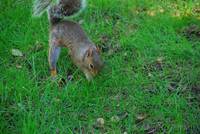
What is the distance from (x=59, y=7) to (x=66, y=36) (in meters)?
0.27

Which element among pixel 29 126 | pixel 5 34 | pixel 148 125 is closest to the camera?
pixel 29 126

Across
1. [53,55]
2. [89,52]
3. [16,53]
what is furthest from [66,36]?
[16,53]

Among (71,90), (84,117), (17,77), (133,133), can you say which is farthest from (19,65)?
(133,133)

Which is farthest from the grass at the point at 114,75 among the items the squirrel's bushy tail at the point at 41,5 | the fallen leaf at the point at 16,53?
the squirrel's bushy tail at the point at 41,5

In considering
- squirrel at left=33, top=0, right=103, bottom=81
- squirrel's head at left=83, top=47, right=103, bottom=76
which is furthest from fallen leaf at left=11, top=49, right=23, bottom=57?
squirrel's head at left=83, top=47, right=103, bottom=76

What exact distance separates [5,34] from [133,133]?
1828mm

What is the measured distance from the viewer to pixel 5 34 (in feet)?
15.6

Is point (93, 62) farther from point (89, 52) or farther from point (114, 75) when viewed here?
point (114, 75)

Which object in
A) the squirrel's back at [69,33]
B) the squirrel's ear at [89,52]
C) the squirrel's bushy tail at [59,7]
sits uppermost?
the squirrel's bushy tail at [59,7]

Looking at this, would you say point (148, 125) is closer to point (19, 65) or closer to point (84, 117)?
point (84, 117)

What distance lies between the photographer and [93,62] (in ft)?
13.4

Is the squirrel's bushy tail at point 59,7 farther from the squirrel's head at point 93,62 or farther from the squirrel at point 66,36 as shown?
the squirrel's head at point 93,62

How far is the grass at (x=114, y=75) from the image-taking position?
3.70 m

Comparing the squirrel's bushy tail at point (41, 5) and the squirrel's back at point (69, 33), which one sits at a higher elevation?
the squirrel's bushy tail at point (41, 5)
